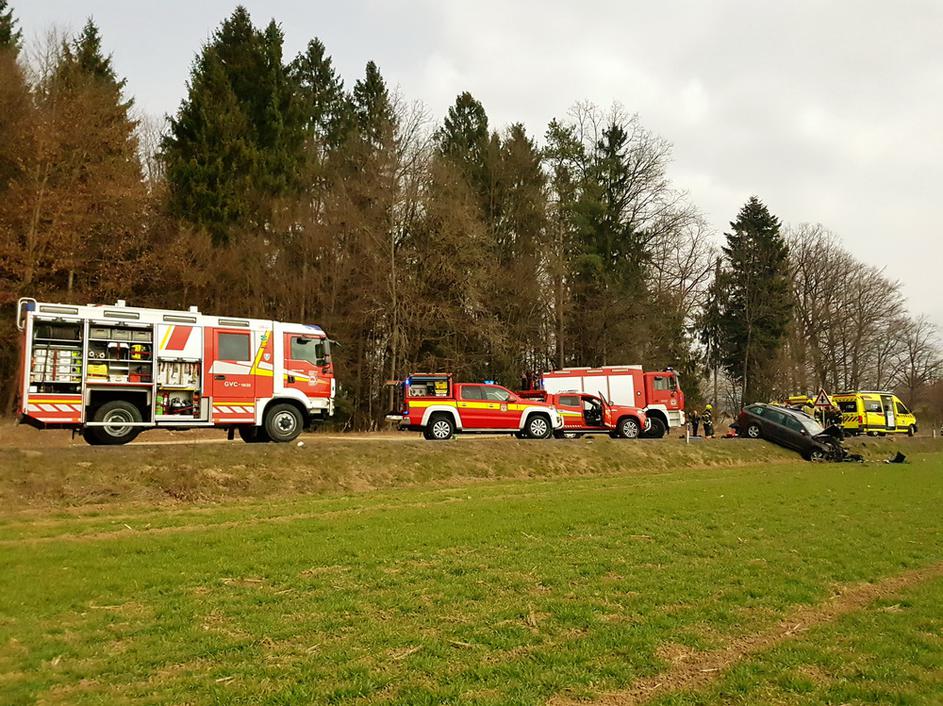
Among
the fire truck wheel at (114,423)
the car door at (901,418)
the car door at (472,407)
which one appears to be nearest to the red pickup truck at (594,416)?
the car door at (472,407)

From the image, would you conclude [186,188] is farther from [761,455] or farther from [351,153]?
[761,455]

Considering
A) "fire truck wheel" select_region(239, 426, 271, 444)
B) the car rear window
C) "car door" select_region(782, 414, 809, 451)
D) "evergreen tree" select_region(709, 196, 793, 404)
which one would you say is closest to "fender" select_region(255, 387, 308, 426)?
"fire truck wheel" select_region(239, 426, 271, 444)

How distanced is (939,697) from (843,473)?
20271 millimetres

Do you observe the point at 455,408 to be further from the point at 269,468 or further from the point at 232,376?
the point at 269,468

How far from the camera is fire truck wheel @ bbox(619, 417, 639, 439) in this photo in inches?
1144

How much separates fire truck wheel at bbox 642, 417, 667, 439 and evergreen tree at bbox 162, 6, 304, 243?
71.2 ft

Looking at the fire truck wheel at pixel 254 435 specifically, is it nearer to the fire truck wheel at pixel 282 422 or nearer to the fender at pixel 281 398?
the fire truck wheel at pixel 282 422

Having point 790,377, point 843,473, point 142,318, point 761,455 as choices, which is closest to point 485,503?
point 142,318

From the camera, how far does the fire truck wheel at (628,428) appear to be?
2906 cm

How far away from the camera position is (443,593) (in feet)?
21.6

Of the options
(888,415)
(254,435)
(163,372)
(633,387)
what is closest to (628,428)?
(633,387)

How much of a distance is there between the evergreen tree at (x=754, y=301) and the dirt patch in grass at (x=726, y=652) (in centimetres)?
5512

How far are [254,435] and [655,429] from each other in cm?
1899

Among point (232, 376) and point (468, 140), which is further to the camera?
point (468, 140)
